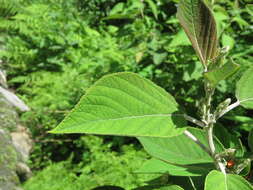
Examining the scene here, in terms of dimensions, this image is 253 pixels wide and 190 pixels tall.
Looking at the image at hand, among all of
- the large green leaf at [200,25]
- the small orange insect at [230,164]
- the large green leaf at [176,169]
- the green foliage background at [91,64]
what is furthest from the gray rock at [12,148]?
the large green leaf at [200,25]

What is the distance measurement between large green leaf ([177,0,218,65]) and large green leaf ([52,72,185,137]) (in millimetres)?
98

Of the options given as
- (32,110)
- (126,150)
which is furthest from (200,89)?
(32,110)

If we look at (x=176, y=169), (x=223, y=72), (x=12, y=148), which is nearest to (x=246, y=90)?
(x=223, y=72)

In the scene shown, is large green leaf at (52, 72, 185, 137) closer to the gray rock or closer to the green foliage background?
the green foliage background

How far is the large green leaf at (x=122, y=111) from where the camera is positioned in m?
0.42

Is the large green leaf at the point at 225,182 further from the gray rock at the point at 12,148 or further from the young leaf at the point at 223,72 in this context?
the gray rock at the point at 12,148

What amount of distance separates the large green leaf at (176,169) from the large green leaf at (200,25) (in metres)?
0.23

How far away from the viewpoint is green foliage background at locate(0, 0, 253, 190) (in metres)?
1.83

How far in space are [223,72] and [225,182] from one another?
0.67 ft

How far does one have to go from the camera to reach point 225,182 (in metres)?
0.50

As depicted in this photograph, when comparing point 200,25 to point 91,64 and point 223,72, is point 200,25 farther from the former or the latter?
point 91,64

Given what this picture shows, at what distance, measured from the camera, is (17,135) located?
2.54 meters

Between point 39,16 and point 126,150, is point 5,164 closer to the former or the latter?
point 126,150

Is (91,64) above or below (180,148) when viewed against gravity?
below
